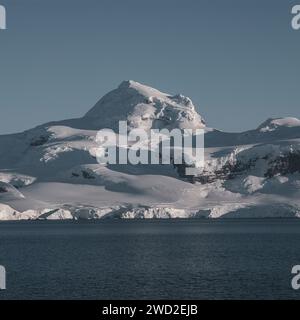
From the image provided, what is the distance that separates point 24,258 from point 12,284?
40339 mm

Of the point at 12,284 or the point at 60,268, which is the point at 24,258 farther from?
the point at 12,284

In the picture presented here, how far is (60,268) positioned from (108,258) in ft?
63.5

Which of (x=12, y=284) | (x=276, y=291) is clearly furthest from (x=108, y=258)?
(x=276, y=291)

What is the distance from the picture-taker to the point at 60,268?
387 ft

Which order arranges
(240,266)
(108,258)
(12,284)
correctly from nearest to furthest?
(12,284) → (240,266) → (108,258)
